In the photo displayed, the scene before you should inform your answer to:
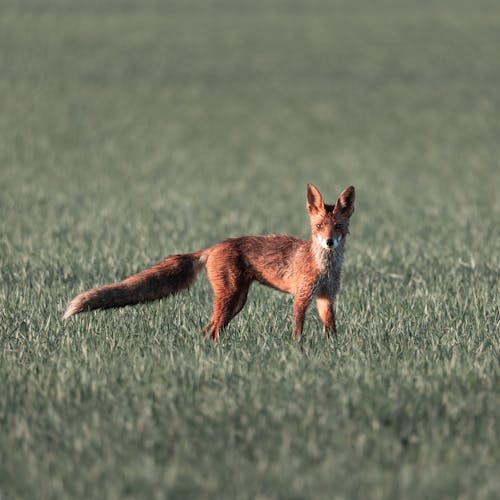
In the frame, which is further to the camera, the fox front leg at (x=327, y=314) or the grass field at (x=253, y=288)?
the fox front leg at (x=327, y=314)

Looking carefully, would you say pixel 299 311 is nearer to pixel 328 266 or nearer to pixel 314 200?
pixel 328 266

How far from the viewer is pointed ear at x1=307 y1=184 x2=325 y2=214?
729cm

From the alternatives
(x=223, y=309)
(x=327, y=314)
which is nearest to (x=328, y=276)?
(x=327, y=314)

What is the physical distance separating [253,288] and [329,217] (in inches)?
136

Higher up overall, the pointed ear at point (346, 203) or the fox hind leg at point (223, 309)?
the pointed ear at point (346, 203)

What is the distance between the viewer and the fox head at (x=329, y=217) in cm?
721

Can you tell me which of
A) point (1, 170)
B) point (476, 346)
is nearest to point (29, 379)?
point (476, 346)

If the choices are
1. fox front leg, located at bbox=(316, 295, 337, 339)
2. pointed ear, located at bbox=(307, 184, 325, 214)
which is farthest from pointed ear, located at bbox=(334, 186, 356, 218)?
fox front leg, located at bbox=(316, 295, 337, 339)

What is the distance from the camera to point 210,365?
662cm

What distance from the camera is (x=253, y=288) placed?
10.6 meters

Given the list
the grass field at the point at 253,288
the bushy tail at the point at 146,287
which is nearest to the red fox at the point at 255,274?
the bushy tail at the point at 146,287

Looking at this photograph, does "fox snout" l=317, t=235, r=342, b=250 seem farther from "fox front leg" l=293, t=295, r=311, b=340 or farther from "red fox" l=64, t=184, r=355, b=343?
"fox front leg" l=293, t=295, r=311, b=340

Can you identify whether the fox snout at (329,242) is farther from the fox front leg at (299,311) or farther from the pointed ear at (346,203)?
the fox front leg at (299,311)

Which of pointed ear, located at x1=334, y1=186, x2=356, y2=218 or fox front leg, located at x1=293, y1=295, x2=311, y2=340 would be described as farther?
fox front leg, located at x1=293, y1=295, x2=311, y2=340
